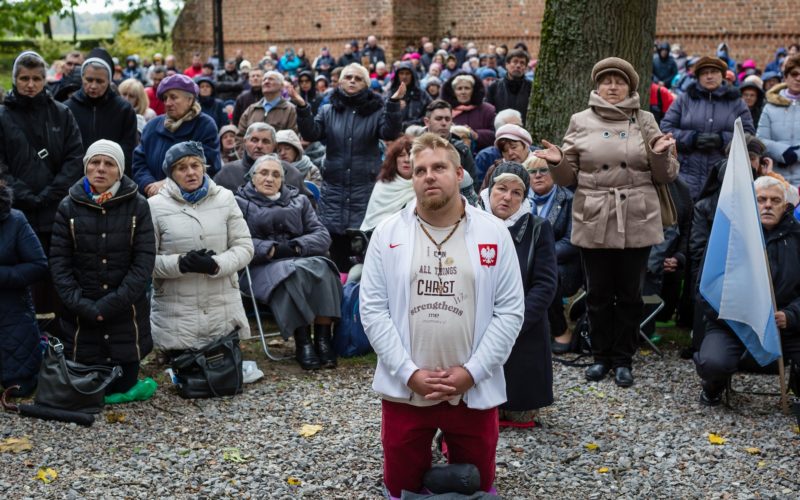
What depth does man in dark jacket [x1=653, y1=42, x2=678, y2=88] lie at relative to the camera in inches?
766

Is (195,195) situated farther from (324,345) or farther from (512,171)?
(512,171)

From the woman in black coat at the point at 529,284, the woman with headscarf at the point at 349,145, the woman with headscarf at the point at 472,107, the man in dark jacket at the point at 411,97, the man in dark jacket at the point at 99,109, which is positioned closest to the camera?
the woman in black coat at the point at 529,284

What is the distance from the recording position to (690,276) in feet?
24.2

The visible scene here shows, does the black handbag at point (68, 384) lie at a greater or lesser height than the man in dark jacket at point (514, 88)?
lesser

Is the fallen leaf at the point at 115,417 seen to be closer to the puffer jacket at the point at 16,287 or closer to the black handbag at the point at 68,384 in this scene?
the black handbag at the point at 68,384

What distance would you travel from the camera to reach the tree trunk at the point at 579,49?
8.48 meters

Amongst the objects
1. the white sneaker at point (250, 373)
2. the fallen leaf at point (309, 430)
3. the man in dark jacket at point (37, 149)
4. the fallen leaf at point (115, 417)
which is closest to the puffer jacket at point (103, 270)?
the fallen leaf at point (115, 417)

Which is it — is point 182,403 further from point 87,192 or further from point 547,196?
point 547,196

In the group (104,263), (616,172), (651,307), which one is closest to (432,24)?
(651,307)

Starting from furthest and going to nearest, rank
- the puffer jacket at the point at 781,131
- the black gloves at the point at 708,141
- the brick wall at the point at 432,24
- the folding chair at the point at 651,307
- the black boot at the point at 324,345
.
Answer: the brick wall at the point at 432,24 → the puffer jacket at the point at 781,131 → the black gloves at the point at 708,141 → the folding chair at the point at 651,307 → the black boot at the point at 324,345

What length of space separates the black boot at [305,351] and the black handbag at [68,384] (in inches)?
59.6

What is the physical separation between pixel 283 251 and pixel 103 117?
6.60 ft

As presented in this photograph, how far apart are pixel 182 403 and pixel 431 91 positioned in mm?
9041

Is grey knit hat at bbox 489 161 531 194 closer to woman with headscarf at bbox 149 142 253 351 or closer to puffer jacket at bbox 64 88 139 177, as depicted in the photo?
woman with headscarf at bbox 149 142 253 351
